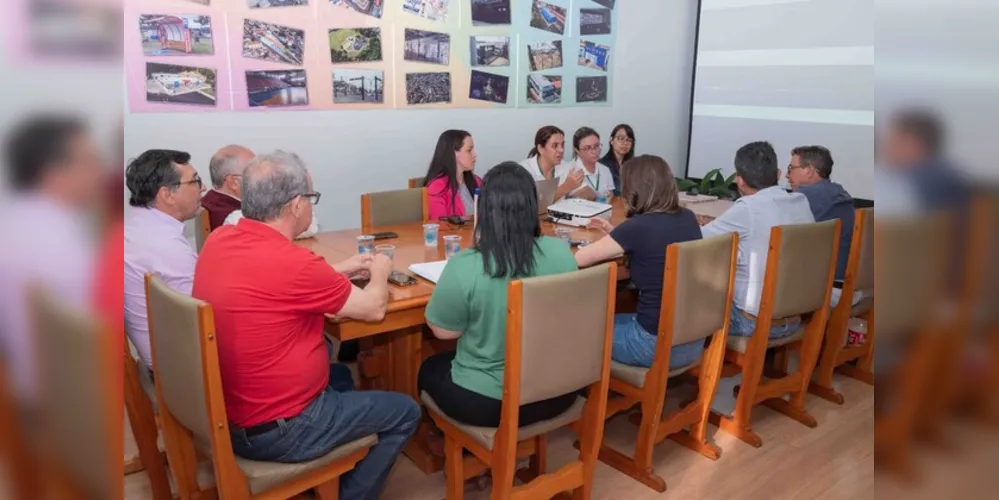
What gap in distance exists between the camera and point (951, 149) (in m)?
0.28

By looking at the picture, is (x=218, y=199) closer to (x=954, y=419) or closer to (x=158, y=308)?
(x=158, y=308)

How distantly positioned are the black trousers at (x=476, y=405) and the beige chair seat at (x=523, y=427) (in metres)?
0.01

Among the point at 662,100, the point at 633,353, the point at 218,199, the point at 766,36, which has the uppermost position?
the point at 766,36

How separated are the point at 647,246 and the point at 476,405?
0.87 m

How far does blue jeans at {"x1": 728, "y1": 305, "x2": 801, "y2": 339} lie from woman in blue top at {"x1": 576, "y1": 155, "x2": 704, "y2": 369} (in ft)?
1.01

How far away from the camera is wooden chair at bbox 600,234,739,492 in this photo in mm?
2156

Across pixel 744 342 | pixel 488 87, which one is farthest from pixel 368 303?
pixel 488 87

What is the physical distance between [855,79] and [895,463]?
16.1ft

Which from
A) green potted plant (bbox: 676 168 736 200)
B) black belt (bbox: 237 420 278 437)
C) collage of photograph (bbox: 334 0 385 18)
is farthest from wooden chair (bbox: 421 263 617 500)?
green potted plant (bbox: 676 168 736 200)

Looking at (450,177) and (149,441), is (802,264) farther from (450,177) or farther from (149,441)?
(149,441)

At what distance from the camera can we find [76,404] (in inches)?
10.9

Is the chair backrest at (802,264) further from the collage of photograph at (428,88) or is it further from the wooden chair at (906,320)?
the collage of photograph at (428,88)

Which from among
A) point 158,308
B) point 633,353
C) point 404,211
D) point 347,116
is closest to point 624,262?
point 633,353

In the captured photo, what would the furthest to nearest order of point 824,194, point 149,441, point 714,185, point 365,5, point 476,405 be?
point 714,185 → point 365,5 → point 824,194 → point 149,441 → point 476,405
